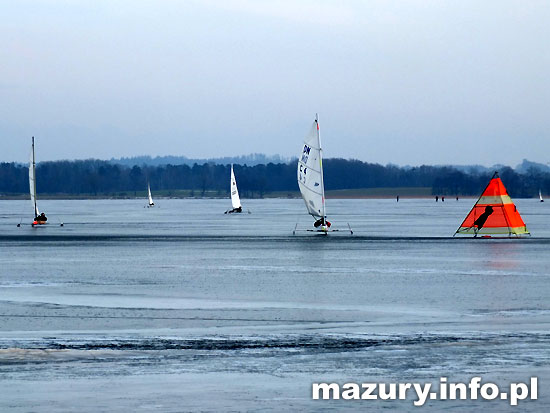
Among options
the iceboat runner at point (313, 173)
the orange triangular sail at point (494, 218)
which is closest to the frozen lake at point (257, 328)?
the orange triangular sail at point (494, 218)

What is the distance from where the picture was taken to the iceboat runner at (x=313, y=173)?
2179 inches

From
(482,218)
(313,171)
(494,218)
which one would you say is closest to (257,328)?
(482,218)

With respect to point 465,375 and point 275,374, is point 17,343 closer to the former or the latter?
point 275,374

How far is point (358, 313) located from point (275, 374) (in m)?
7.09

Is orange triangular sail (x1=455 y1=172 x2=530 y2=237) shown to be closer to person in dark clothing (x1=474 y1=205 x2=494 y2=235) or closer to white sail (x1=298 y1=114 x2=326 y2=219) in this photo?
person in dark clothing (x1=474 y1=205 x2=494 y2=235)

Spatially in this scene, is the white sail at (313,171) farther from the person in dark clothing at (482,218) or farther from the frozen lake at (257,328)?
the frozen lake at (257,328)

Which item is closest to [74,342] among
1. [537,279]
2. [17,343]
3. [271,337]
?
[17,343]

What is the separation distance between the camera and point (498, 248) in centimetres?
4228

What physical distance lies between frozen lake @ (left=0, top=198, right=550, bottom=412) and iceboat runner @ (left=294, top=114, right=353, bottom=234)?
19005 mm

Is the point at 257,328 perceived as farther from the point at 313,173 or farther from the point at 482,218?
the point at 313,173

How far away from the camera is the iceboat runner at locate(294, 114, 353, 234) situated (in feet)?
182

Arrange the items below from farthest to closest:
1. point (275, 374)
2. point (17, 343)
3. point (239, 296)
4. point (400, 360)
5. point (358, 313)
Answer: point (239, 296)
point (358, 313)
point (17, 343)
point (400, 360)
point (275, 374)

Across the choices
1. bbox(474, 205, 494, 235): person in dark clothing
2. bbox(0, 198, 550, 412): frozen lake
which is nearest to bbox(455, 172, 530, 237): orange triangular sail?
bbox(474, 205, 494, 235): person in dark clothing

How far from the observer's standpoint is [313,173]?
56.1 m
